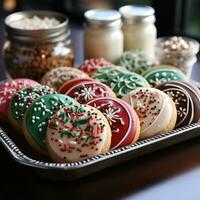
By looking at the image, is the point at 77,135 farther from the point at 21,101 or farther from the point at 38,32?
the point at 38,32

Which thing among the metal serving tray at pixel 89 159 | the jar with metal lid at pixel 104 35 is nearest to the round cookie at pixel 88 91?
the metal serving tray at pixel 89 159

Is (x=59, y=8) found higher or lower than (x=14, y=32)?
lower

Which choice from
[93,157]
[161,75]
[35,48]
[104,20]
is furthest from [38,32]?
[93,157]

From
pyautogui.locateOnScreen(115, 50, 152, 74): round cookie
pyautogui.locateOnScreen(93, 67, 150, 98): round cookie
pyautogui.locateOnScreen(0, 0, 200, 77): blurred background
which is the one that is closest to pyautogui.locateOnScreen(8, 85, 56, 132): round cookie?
pyautogui.locateOnScreen(93, 67, 150, 98): round cookie

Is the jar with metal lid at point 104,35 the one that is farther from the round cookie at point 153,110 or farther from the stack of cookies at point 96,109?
the round cookie at point 153,110

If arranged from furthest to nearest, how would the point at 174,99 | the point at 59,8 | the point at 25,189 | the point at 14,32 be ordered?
the point at 59,8 < the point at 14,32 < the point at 174,99 < the point at 25,189

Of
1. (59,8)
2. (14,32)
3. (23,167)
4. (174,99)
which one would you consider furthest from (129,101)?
(59,8)

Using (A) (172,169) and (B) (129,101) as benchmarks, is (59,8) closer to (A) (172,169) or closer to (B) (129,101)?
(B) (129,101)

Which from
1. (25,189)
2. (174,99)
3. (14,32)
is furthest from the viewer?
(14,32)
